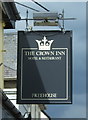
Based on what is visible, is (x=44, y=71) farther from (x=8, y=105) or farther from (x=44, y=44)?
(x=8, y=105)

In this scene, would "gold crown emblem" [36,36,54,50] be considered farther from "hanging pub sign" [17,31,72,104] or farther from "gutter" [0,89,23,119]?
"gutter" [0,89,23,119]

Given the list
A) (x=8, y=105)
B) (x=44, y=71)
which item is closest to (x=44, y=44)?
(x=44, y=71)

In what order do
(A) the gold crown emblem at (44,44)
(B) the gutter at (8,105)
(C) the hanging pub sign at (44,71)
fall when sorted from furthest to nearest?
(B) the gutter at (8,105) → (A) the gold crown emblem at (44,44) → (C) the hanging pub sign at (44,71)

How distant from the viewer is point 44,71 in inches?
672

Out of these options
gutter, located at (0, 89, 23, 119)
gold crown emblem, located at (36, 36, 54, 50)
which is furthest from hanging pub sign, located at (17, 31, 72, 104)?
gutter, located at (0, 89, 23, 119)

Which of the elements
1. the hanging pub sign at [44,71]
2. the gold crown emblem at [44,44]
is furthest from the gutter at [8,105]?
the gold crown emblem at [44,44]

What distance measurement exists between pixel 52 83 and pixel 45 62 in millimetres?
678

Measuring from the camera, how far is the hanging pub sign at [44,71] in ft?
→ 55.2

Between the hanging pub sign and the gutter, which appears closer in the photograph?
the hanging pub sign

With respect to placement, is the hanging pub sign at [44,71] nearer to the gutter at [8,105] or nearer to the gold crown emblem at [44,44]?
the gold crown emblem at [44,44]

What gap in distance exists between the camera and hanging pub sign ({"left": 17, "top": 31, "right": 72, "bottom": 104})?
1681 centimetres

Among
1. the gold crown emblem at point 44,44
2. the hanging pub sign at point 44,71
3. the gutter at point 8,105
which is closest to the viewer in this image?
the hanging pub sign at point 44,71

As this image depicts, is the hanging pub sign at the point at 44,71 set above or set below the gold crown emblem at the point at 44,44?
below

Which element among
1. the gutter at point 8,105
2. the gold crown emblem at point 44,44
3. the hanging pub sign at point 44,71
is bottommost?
the gutter at point 8,105
